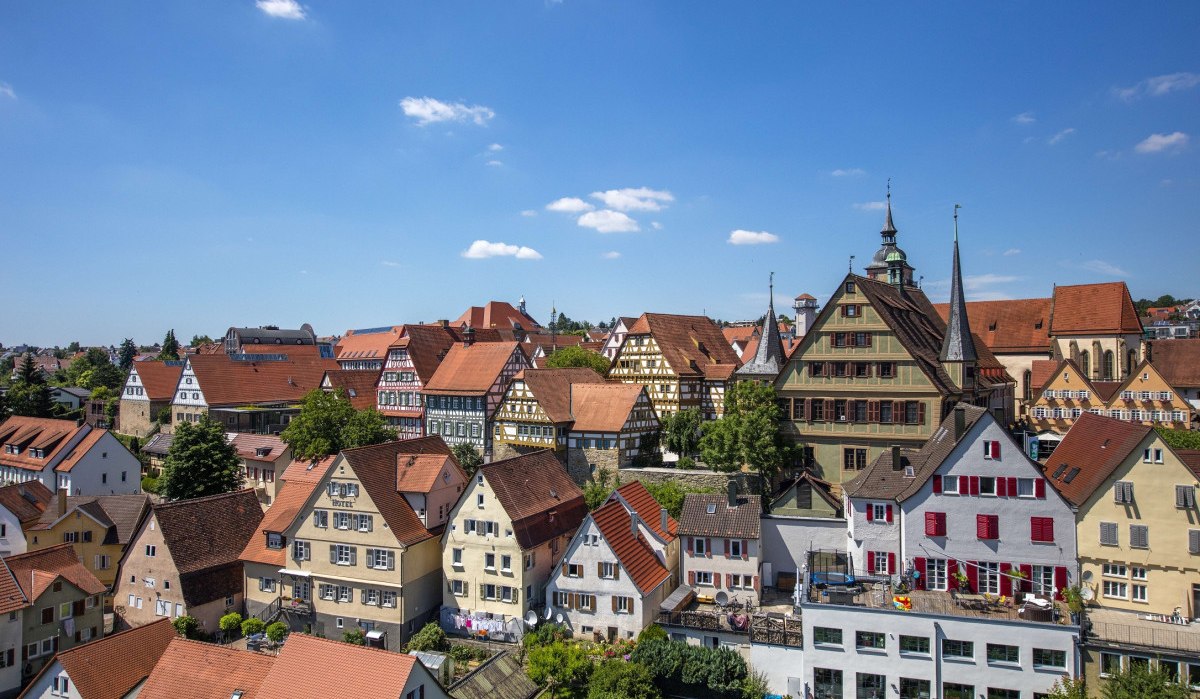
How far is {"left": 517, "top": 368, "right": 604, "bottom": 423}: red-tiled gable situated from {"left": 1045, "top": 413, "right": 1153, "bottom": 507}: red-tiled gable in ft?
76.3

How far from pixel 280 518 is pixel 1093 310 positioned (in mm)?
53376

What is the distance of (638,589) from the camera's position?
28922mm

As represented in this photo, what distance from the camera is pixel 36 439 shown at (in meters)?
49.5

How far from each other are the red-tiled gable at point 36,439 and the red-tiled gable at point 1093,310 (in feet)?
216

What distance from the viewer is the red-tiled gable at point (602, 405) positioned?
41.1 meters

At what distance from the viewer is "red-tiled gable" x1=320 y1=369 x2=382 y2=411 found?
5622 cm

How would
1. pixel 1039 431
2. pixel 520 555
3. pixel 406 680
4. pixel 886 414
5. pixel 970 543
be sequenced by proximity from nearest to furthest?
pixel 406 680
pixel 970 543
pixel 520 555
pixel 886 414
pixel 1039 431

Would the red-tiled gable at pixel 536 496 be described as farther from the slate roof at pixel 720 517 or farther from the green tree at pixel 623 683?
the green tree at pixel 623 683

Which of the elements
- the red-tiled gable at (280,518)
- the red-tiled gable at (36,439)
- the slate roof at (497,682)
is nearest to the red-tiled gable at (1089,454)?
the slate roof at (497,682)

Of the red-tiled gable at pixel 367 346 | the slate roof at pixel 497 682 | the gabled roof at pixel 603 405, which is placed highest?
the red-tiled gable at pixel 367 346

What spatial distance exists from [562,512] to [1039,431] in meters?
32.2

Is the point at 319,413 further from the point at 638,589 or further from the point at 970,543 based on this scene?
the point at 970,543

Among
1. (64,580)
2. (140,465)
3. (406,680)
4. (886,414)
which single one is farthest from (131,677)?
(886,414)

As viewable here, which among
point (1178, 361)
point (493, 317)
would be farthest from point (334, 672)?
point (493, 317)
